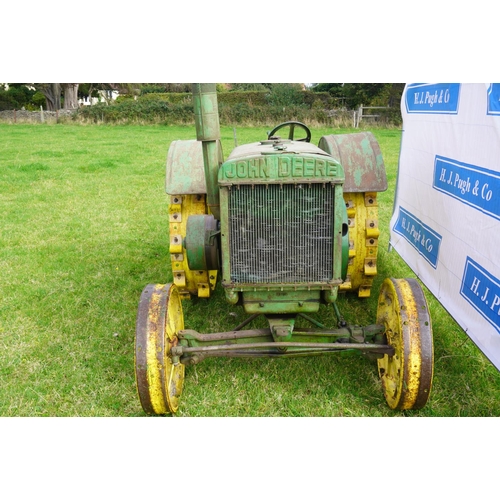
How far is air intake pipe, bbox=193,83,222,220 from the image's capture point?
2.81 metres

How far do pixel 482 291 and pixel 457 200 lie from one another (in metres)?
0.78

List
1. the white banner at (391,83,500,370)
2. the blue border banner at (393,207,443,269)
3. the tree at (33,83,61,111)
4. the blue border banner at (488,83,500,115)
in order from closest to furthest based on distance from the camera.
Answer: the blue border banner at (488,83,500,115), the white banner at (391,83,500,370), the blue border banner at (393,207,443,269), the tree at (33,83,61,111)

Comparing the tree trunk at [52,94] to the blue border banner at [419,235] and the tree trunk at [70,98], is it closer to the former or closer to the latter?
the tree trunk at [70,98]

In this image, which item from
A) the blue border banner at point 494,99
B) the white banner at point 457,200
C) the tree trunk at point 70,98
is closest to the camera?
the blue border banner at point 494,99

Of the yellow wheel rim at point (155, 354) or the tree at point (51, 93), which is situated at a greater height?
the tree at point (51, 93)

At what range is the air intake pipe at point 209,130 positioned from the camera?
111 inches

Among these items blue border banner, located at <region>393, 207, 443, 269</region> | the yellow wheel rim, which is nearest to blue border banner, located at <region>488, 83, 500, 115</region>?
blue border banner, located at <region>393, 207, 443, 269</region>

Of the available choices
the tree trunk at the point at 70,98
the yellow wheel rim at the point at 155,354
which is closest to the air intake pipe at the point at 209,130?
the yellow wheel rim at the point at 155,354

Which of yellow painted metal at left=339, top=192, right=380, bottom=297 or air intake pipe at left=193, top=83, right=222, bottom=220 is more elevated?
air intake pipe at left=193, top=83, right=222, bottom=220

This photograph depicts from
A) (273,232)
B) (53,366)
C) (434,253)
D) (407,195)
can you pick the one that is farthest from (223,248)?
(407,195)

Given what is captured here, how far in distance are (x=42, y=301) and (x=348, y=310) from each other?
2.70 metres

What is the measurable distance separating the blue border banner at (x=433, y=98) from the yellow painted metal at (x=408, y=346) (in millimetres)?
1717

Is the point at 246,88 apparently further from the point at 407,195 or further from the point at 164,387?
the point at 164,387

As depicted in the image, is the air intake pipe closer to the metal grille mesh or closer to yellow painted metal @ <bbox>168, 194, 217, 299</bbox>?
the metal grille mesh
